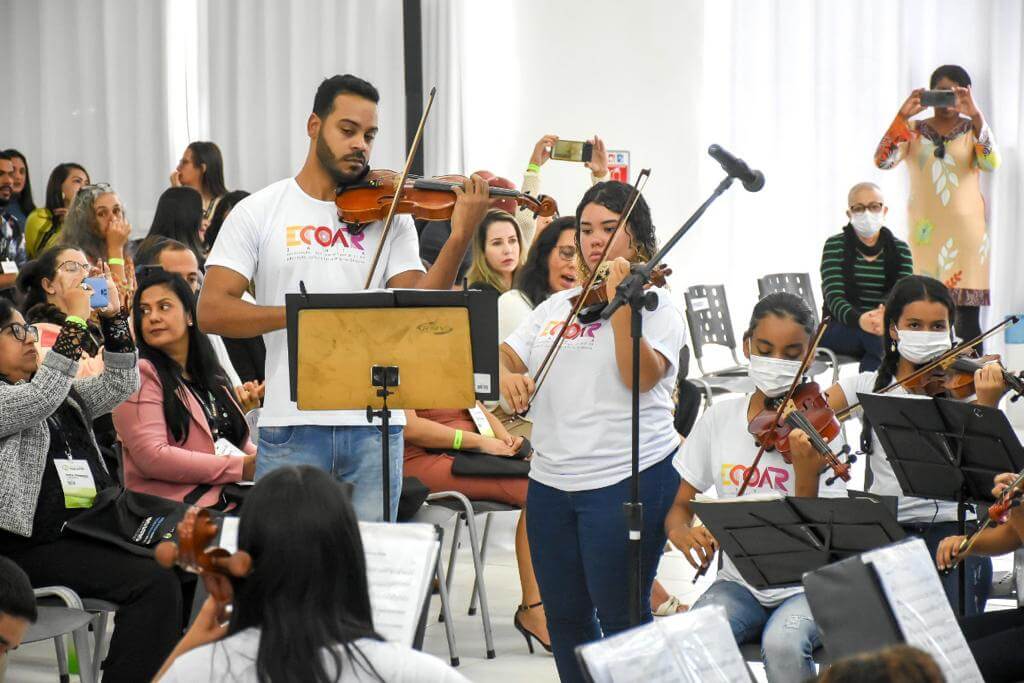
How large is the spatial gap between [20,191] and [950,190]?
5.08 m

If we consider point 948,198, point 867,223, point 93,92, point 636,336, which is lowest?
point 636,336

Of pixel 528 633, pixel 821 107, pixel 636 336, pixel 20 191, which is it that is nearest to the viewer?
pixel 636 336

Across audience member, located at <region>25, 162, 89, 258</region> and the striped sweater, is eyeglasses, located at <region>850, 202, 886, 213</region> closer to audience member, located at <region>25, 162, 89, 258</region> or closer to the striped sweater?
the striped sweater

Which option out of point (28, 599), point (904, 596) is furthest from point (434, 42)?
point (904, 596)

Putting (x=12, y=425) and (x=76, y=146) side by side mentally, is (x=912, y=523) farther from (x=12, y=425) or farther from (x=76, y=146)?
(x=76, y=146)

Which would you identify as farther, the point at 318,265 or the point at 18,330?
the point at 18,330

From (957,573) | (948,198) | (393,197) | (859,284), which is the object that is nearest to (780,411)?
(957,573)

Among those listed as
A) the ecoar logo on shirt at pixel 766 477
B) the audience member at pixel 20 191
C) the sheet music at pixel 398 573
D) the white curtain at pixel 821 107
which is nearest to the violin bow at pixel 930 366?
the ecoar logo on shirt at pixel 766 477

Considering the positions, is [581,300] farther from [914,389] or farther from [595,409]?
[914,389]

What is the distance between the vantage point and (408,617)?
2059 mm

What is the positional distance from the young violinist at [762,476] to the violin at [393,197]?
2.57ft

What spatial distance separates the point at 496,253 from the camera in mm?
4852

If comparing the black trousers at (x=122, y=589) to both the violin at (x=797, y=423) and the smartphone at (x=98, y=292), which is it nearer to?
the smartphone at (x=98, y=292)

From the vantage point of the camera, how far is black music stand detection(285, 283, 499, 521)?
263 centimetres
